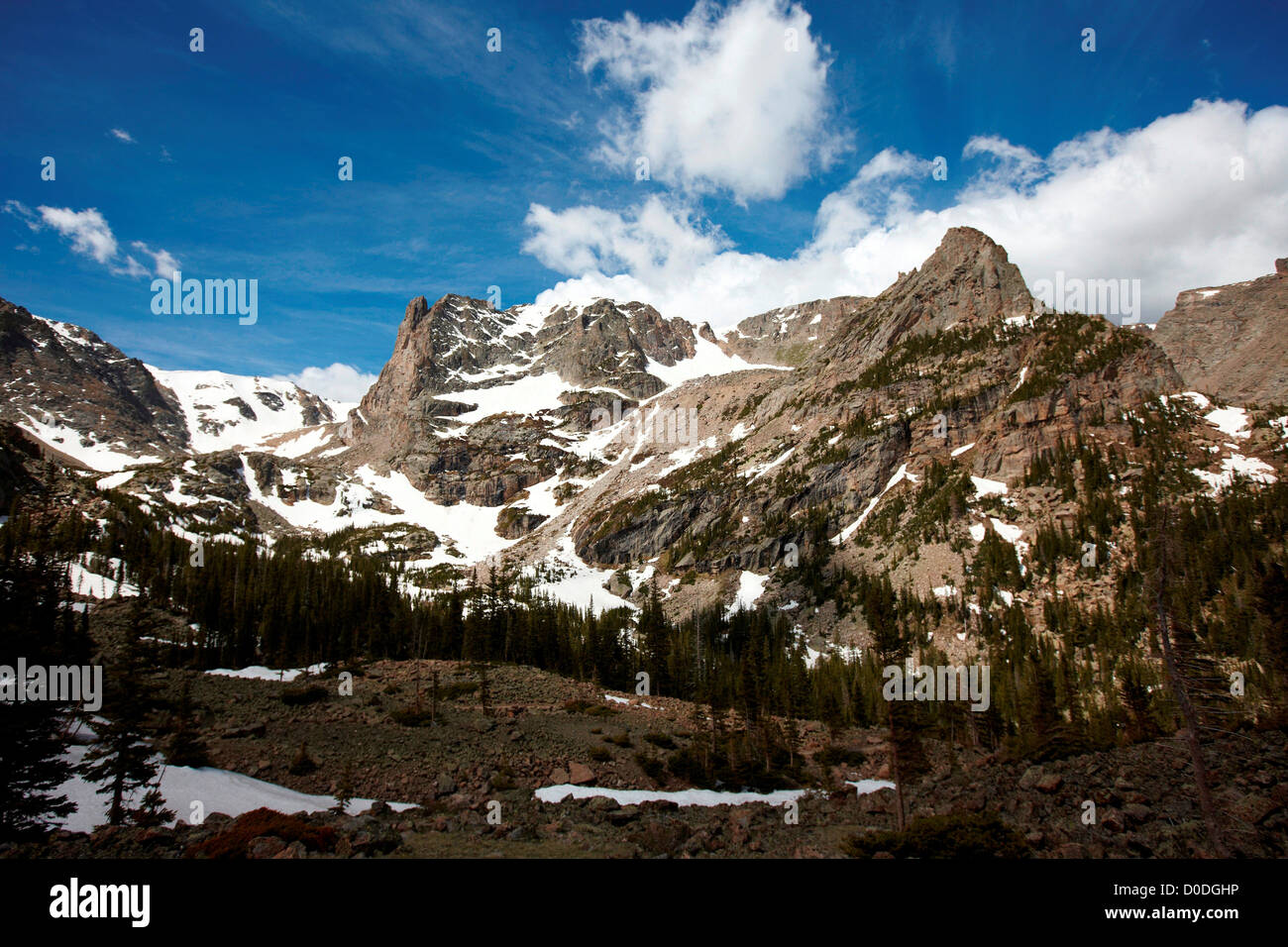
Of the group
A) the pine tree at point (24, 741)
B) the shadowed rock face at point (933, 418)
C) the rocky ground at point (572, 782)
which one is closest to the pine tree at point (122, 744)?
the pine tree at point (24, 741)

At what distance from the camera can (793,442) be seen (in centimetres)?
19838

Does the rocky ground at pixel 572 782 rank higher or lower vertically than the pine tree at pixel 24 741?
lower

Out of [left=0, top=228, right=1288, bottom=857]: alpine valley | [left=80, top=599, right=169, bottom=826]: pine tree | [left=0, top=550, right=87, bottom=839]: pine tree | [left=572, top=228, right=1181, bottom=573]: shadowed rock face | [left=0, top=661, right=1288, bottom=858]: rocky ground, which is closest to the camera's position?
[left=0, top=550, right=87, bottom=839]: pine tree

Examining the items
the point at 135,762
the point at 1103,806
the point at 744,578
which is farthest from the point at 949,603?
the point at 135,762

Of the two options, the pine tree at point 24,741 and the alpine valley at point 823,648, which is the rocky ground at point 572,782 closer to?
the alpine valley at point 823,648

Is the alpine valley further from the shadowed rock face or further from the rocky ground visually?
the shadowed rock face

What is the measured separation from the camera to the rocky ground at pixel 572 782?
71.1 feet

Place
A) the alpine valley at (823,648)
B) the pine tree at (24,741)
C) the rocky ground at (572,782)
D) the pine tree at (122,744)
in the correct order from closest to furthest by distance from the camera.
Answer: the pine tree at (24,741)
the rocky ground at (572,782)
the pine tree at (122,744)
the alpine valley at (823,648)

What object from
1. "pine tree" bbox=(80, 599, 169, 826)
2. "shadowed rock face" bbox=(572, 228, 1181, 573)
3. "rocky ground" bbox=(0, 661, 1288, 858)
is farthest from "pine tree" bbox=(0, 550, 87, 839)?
"shadowed rock face" bbox=(572, 228, 1181, 573)

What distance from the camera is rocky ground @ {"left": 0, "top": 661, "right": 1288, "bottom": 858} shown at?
71.1 ft

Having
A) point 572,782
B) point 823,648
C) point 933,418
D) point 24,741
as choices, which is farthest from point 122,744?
point 933,418

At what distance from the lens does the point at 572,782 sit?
4006 cm
